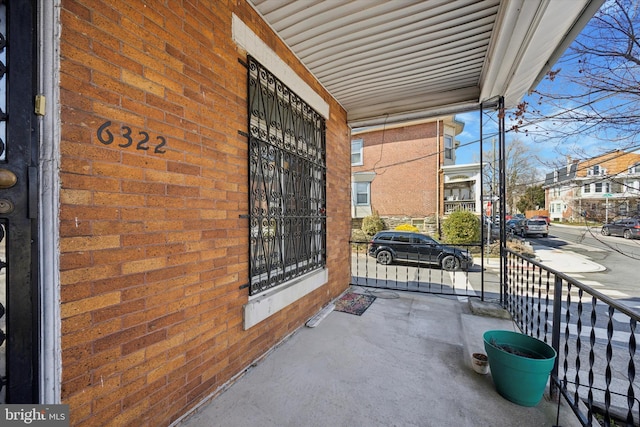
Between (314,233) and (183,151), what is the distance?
2088mm

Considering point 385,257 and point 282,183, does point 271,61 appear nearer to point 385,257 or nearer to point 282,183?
point 282,183

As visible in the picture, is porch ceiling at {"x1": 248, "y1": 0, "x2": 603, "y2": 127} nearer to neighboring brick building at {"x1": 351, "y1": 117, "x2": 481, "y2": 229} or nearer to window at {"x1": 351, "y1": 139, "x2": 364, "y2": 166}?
neighboring brick building at {"x1": 351, "y1": 117, "x2": 481, "y2": 229}

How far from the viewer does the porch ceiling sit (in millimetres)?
2104

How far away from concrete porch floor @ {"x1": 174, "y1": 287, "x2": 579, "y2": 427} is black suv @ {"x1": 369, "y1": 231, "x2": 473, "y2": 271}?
182 inches

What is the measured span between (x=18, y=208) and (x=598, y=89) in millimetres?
5222

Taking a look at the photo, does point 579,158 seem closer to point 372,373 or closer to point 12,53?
point 372,373

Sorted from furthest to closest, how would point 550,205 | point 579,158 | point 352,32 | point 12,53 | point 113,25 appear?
1. point 550,205
2. point 579,158
3. point 352,32
4. point 113,25
5. point 12,53

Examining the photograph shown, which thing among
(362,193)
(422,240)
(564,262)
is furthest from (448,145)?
(422,240)

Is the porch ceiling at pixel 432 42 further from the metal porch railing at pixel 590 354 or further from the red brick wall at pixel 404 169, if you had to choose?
the red brick wall at pixel 404 169

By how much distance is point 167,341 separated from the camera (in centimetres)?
158

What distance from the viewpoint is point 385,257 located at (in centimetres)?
864

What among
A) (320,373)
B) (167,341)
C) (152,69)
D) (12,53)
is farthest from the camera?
(320,373)

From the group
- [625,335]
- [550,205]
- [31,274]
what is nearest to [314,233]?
[31,274]

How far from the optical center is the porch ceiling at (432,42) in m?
2.10
